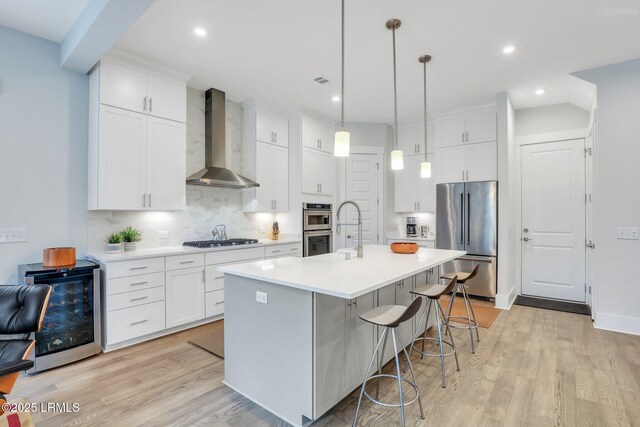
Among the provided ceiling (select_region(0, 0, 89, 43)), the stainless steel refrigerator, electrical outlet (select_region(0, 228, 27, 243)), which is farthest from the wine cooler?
the stainless steel refrigerator

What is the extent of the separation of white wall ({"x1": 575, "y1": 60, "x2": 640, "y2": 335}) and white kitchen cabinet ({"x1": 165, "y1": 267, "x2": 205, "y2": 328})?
14.7 ft

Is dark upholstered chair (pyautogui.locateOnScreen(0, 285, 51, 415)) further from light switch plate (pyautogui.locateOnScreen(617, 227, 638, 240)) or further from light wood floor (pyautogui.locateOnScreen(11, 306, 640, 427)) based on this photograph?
light switch plate (pyautogui.locateOnScreen(617, 227, 638, 240))

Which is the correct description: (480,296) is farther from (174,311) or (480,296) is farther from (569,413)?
(174,311)

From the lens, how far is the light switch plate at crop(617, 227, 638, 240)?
3365 mm

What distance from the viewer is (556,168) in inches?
181

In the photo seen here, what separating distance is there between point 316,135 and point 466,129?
2.30 meters

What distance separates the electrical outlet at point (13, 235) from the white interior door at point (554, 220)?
6120 mm

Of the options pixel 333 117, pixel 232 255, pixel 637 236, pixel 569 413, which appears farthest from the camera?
pixel 333 117

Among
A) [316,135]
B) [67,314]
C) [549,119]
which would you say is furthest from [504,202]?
[67,314]

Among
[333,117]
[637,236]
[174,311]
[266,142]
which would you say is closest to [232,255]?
[174,311]

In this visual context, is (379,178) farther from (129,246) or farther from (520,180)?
(129,246)

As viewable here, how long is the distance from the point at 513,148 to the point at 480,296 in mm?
2284

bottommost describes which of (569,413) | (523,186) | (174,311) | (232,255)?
(569,413)

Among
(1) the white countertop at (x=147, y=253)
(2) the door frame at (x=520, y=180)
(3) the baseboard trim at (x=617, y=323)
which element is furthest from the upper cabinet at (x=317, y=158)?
(3) the baseboard trim at (x=617, y=323)
